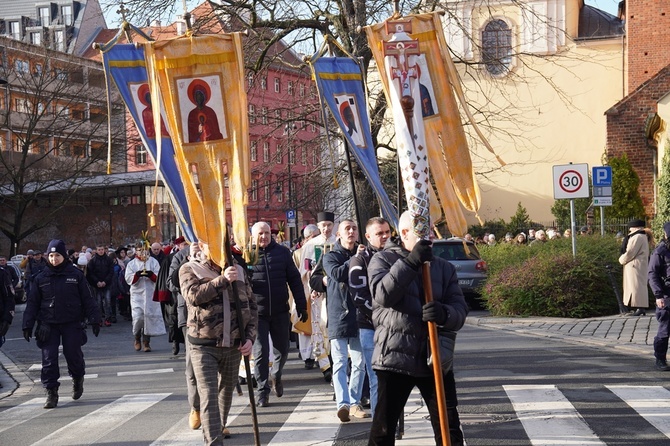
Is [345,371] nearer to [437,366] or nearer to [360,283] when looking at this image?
[360,283]

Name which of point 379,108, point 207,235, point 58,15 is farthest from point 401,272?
point 58,15

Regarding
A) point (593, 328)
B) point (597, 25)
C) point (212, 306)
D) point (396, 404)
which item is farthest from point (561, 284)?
point (597, 25)

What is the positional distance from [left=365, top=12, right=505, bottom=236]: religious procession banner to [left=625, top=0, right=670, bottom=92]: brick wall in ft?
112

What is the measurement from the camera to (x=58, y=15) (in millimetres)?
91438

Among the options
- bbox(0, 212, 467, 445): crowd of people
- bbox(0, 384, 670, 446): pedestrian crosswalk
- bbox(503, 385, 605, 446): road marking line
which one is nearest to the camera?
bbox(0, 212, 467, 445): crowd of people

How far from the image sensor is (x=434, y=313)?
19.6 feet

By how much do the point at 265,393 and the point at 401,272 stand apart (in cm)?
449

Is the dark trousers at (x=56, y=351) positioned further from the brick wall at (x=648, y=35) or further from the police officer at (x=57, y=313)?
the brick wall at (x=648, y=35)

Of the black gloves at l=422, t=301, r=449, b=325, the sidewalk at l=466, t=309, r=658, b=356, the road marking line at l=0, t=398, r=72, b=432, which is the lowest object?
the sidewalk at l=466, t=309, r=658, b=356

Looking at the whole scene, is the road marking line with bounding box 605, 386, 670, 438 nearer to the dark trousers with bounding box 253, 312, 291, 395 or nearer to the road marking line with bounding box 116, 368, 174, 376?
the dark trousers with bounding box 253, 312, 291, 395

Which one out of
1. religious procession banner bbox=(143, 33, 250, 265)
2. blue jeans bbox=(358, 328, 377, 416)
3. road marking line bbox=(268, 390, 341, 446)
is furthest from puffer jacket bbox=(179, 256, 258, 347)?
blue jeans bbox=(358, 328, 377, 416)

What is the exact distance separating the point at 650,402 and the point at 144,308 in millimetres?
9560

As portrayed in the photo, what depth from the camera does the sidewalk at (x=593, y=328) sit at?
554 inches

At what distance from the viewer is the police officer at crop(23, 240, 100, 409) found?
35.5 feet
